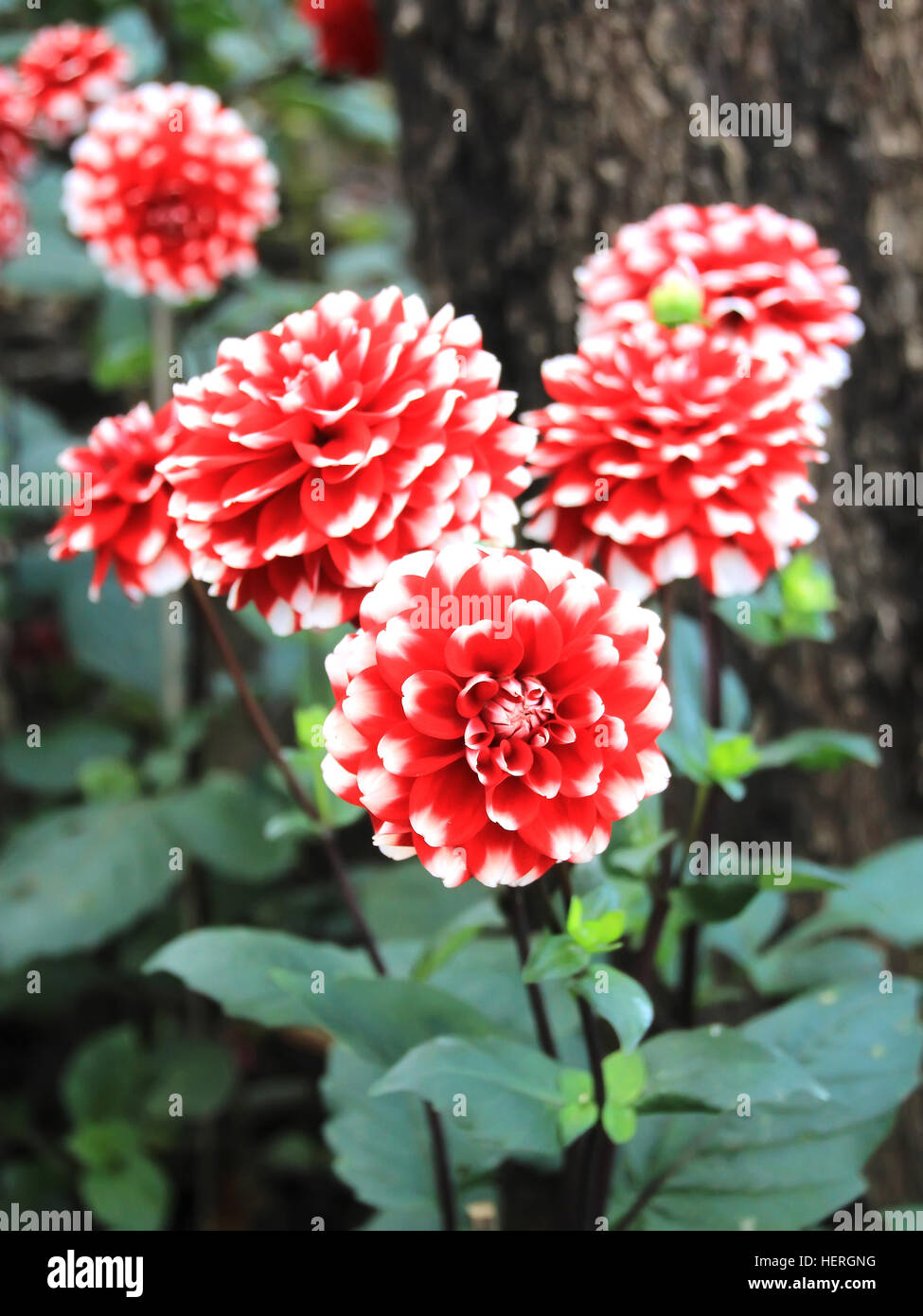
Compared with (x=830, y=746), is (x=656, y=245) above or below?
above

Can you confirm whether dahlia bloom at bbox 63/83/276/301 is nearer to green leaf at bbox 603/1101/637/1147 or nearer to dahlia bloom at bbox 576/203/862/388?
dahlia bloom at bbox 576/203/862/388

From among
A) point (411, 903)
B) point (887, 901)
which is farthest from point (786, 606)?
point (411, 903)

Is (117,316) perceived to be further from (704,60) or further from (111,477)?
(111,477)

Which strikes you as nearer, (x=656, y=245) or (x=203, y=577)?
(x=203, y=577)

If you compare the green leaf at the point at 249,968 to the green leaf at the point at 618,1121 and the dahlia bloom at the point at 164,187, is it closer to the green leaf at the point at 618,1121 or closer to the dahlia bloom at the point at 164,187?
the green leaf at the point at 618,1121

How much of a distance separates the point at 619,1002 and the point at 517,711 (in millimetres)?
151

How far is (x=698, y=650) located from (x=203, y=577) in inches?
17.5

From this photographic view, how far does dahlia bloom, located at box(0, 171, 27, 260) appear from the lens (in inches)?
43.0

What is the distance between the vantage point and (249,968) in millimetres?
662

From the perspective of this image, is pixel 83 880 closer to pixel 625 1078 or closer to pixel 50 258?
pixel 625 1078

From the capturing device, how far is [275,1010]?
0.65m

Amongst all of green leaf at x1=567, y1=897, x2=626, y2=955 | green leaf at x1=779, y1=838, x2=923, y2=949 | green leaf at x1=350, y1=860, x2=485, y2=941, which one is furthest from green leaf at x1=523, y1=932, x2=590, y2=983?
green leaf at x1=350, y1=860, x2=485, y2=941

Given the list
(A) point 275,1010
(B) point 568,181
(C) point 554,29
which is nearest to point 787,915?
(A) point 275,1010

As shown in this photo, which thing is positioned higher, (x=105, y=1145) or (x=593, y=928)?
(x=593, y=928)
